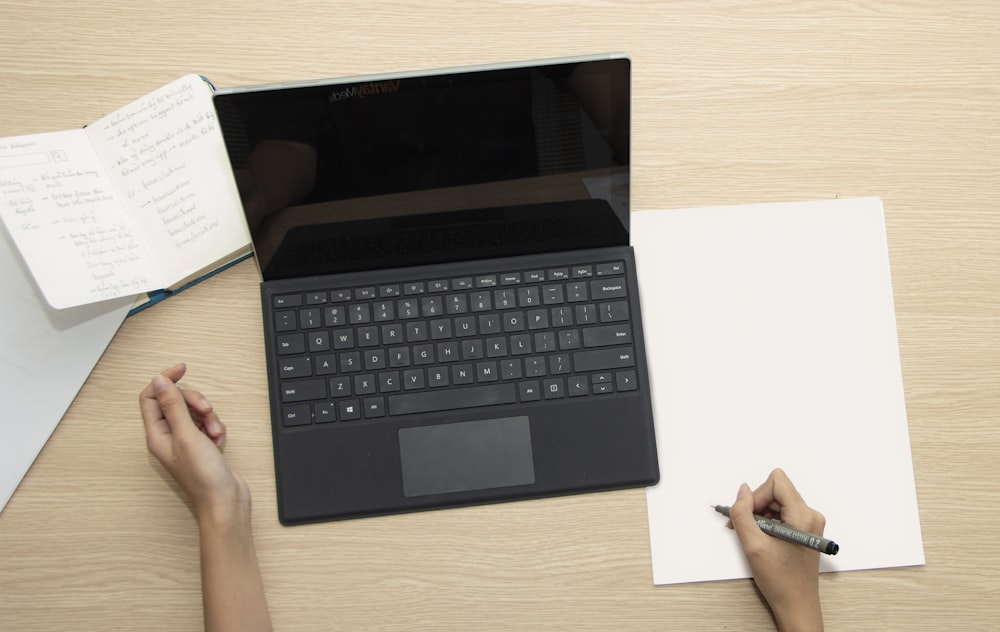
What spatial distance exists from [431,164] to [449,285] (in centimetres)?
12

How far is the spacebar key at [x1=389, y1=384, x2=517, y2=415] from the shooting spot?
776mm

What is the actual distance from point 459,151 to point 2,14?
1.68 feet

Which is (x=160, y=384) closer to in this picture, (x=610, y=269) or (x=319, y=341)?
(x=319, y=341)

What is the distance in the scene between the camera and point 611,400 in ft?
2.56

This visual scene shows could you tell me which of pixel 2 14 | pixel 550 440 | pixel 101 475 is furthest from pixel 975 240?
pixel 2 14

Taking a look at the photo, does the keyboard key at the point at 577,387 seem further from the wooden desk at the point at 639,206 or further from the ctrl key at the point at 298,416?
the ctrl key at the point at 298,416

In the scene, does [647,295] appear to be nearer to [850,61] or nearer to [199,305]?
[850,61]

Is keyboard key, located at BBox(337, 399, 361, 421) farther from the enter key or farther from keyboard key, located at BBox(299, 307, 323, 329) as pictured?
the enter key

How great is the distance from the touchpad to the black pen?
20cm

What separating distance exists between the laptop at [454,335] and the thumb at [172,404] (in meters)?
0.08

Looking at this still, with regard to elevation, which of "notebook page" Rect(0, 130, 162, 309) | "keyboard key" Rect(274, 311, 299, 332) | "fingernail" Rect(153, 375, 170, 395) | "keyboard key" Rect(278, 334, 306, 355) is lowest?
"fingernail" Rect(153, 375, 170, 395)

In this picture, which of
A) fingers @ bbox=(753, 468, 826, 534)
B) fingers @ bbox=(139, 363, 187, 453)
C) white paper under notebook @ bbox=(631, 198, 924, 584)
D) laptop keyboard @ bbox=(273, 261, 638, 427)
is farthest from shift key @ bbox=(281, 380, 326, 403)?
fingers @ bbox=(753, 468, 826, 534)

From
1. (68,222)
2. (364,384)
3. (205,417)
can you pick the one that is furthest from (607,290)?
(68,222)

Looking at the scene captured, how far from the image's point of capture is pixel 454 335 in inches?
30.9
